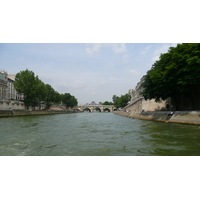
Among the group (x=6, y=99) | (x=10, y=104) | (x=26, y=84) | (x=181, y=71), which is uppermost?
(x=26, y=84)

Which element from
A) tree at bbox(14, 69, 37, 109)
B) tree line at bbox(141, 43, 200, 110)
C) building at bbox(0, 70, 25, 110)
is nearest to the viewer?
tree line at bbox(141, 43, 200, 110)

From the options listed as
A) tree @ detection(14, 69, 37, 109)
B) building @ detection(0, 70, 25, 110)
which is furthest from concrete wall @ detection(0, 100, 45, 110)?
tree @ detection(14, 69, 37, 109)

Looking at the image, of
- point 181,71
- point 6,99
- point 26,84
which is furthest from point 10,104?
point 181,71

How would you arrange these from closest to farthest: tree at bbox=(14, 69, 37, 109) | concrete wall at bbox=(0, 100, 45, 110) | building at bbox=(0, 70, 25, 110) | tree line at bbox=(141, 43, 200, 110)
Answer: tree line at bbox=(141, 43, 200, 110)
concrete wall at bbox=(0, 100, 45, 110)
building at bbox=(0, 70, 25, 110)
tree at bbox=(14, 69, 37, 109)

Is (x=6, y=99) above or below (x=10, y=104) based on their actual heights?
above

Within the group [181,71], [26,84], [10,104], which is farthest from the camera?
[26,84]

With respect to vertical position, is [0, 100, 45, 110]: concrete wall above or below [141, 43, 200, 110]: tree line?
below

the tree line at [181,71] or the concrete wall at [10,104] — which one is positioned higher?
the tree line at [181,71]

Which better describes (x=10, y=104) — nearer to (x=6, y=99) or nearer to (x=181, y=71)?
(x=6, y=99)

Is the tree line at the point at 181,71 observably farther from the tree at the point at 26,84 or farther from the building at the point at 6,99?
the tree at the point at 26,84

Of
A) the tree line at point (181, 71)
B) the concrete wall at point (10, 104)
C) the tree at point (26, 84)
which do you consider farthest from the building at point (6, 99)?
the tree line at point (181, 71)

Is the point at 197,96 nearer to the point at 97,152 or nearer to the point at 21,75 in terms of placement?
the point at 97,152

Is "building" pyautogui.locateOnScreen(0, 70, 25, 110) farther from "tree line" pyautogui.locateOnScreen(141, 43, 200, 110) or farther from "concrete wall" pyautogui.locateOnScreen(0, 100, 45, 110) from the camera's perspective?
"tree line" pyautogui.locateOnScreen(141, 43, 200, 110)

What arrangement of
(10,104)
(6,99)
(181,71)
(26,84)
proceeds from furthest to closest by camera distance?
(26,84) < (10,104) < (6,99) < (181,71)
